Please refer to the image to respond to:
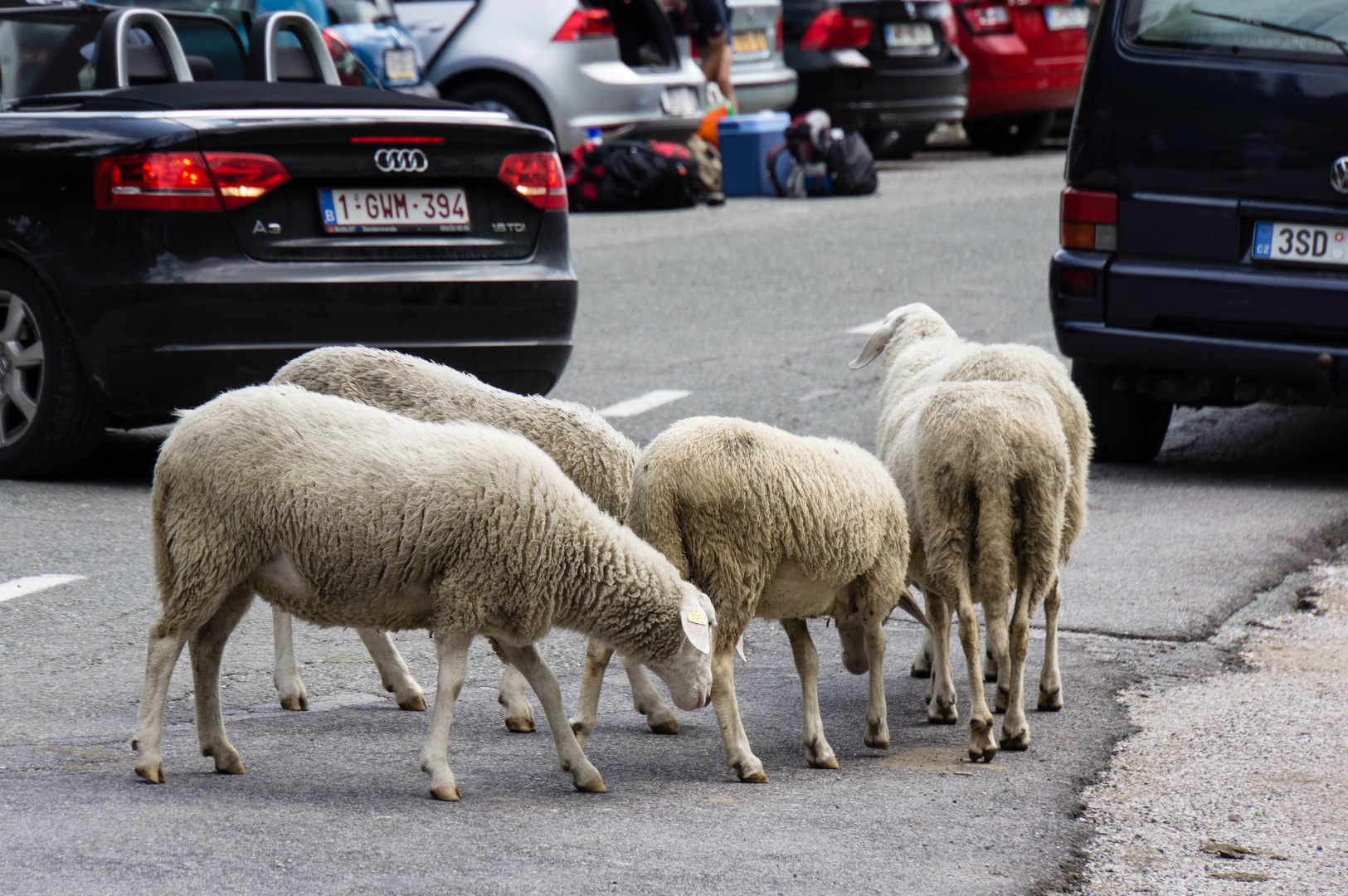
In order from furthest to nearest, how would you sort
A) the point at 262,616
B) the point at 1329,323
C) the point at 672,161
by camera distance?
the point at 672,161, the point at 1329,323, the point at 262,616

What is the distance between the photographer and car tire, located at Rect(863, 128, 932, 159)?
18891 mm

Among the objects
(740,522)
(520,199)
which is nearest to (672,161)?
(520,199)

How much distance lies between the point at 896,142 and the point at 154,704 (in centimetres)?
1707

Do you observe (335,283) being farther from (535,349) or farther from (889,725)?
(889,725)

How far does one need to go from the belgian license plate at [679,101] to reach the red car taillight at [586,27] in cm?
73

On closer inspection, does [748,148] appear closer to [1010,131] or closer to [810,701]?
[1010,131]

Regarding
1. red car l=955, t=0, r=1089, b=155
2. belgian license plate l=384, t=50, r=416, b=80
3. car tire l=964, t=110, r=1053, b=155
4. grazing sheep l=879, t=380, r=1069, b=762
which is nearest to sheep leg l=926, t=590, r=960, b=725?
grazing sheep l=879, t=380, r=1069, b=762

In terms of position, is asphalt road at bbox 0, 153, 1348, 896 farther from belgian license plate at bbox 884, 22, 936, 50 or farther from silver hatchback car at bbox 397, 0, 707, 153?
belgian license plate at bbox 884, 22, 936, 50

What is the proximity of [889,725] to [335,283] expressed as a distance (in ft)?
9.12

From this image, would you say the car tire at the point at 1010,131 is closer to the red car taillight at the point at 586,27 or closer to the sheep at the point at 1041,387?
the red car taillight at the point at 586,27

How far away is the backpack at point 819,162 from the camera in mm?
15453

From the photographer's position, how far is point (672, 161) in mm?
14336

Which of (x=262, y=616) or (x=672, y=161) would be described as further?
(x=672, y=161)

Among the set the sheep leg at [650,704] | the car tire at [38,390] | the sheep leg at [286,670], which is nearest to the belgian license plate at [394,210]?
the car tire at [38,390]
